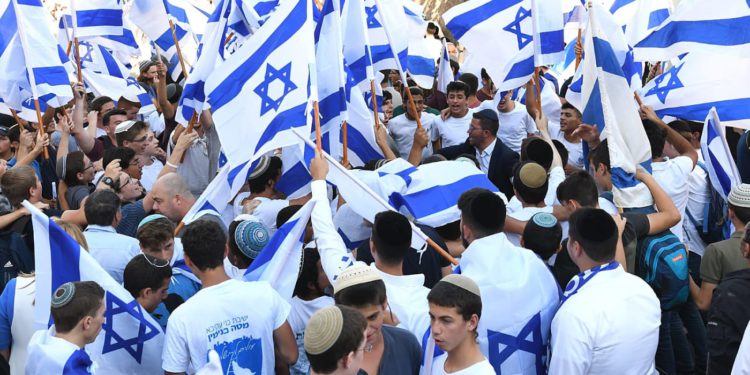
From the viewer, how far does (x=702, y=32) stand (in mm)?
A: 7617

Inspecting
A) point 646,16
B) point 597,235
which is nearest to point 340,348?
point 597,235

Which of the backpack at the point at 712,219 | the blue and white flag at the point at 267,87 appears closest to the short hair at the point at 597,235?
the blue and white flag at the point at 267,87

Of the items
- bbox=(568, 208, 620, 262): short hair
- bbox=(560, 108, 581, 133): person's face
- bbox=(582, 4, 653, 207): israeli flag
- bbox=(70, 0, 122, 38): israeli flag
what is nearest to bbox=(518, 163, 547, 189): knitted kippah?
bbox=(582, 4, 653, 207): israeli flag

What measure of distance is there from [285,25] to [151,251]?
1960 mm

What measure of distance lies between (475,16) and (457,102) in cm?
105

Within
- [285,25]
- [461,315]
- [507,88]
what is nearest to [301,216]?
[461,315]

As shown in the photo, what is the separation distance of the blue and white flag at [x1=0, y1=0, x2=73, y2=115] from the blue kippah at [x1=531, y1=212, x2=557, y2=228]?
19.6 ft

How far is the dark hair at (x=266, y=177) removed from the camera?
7.54 m

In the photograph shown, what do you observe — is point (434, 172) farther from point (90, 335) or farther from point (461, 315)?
point (90, 335)

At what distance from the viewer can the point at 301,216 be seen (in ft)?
18.2

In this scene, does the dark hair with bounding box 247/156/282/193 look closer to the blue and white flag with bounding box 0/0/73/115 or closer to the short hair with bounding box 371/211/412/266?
the short hair with bounding box 371/211/412/266

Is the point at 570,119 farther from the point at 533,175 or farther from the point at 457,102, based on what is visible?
the point at 533,175

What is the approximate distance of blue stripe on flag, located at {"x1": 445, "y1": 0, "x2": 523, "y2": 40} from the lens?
9867 millimetres

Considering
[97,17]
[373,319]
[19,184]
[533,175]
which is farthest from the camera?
[97,17]
